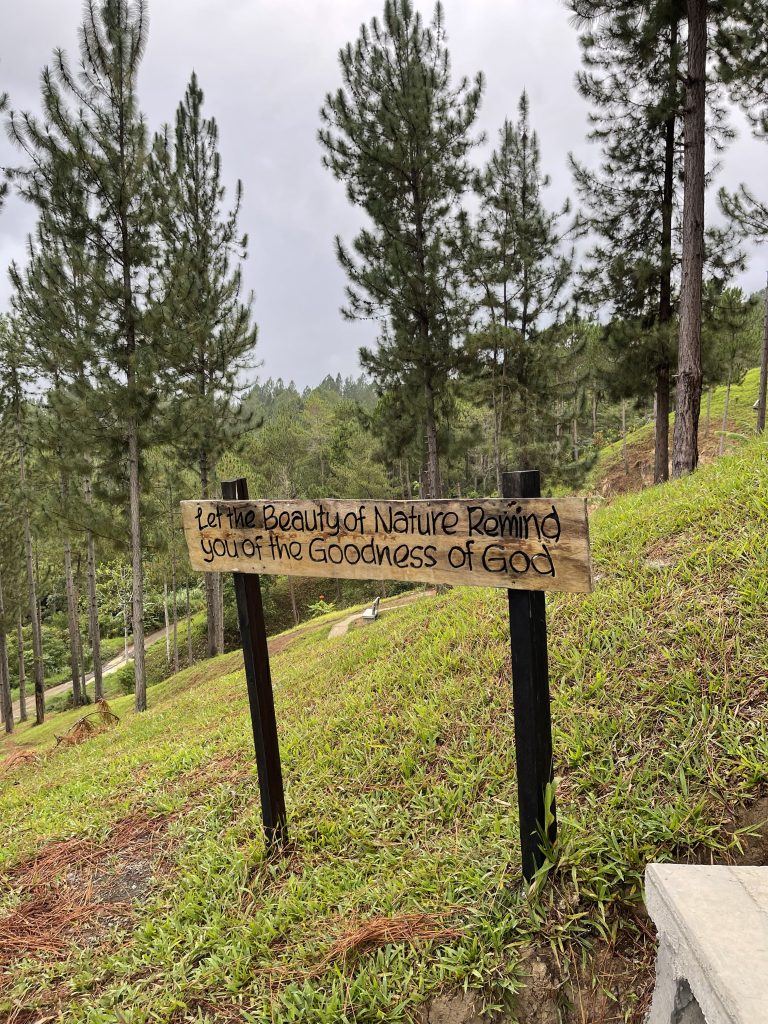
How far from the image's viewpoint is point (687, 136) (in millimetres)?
7121

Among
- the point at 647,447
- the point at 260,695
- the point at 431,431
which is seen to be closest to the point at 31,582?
the point at 431,431

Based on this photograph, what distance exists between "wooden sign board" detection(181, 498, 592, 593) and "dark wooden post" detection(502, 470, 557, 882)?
0.25 ft

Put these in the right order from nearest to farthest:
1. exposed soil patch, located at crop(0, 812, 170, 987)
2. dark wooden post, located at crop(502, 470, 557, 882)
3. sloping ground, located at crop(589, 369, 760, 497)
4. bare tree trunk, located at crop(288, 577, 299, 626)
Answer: dark wooden post, located at crop(502, 470, 557, 882)
exposed soil patch, located at crop(0, 812, 170, 987)
sloping ground, located at crop(589, 369, 760, 497)
bare tree trunk, located at crop(288, 577, 299, 626)

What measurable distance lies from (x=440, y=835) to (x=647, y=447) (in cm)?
2693

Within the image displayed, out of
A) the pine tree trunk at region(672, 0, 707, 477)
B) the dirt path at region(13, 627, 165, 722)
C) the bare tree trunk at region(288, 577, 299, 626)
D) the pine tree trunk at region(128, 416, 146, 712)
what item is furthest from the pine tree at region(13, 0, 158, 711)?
the dirt path at region(13, 627, 165, 722)

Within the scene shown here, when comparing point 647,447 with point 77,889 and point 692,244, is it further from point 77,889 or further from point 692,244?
point 77,889

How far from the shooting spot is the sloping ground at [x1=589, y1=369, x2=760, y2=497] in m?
21.9

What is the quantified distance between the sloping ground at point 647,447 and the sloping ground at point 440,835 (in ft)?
61.1

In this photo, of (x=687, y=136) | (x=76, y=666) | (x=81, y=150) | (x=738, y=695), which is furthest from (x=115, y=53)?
(x=76, y=666)

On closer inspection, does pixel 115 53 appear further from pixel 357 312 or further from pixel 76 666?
pixel 76 666

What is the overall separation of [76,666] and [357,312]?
1492 cm

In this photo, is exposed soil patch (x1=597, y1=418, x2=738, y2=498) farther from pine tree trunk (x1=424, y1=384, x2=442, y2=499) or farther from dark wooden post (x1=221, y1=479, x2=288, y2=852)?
dark wooden post (x1=221, y1=479, x2=288, y2=852)

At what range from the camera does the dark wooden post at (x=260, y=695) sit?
282cm

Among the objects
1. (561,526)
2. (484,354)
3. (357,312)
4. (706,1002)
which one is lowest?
(706,1002)
